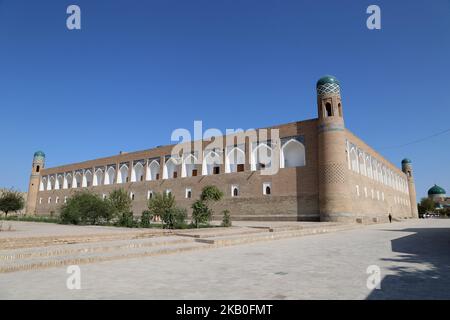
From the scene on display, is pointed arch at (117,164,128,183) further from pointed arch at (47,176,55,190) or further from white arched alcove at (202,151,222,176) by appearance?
pointed arch at (47,176,55,190)

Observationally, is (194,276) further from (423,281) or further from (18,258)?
(18,258)

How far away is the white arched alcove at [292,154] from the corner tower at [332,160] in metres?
2.08

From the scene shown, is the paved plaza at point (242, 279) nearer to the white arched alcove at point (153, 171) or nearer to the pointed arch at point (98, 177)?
the white arched alcove at point (153, 171)

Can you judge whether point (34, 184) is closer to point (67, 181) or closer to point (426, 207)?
point (67, 181)

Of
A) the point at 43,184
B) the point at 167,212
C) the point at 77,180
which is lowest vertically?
the point at 167,212

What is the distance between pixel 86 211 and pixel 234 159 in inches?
530

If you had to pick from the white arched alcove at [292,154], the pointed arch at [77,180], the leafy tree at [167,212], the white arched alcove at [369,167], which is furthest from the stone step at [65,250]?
the pointed arch at [77,180]

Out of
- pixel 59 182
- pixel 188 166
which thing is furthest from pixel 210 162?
pixel 59 182

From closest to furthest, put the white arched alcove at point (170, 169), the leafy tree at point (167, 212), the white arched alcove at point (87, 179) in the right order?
the leafy tree at point (167, 212) → the white arched alcove at point (170, 169) → the white arched alcove at point (87, 179)

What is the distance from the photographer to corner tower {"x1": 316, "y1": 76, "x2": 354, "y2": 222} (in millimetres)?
21797

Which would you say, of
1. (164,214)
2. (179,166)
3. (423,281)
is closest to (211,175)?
(179,166)

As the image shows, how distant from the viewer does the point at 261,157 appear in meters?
26.7

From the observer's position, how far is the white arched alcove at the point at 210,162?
29.0 meters

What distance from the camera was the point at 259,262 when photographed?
570cm
